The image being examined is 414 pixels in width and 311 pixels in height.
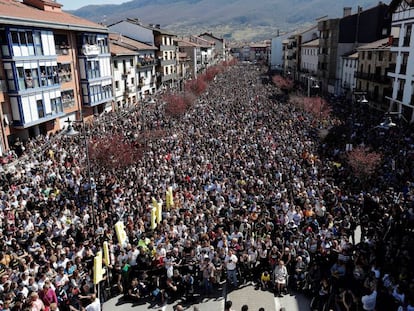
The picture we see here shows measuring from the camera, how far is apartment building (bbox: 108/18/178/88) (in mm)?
60344

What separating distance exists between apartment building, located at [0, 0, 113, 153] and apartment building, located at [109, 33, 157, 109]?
4356 mm

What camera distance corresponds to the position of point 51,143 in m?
28.6

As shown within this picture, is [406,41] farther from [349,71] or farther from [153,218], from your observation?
[153,218]

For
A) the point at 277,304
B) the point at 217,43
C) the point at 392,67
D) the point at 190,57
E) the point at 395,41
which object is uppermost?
the point at 217,43

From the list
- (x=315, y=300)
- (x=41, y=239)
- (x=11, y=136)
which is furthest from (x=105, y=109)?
(x=315, y=300)

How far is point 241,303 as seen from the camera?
1183 cm

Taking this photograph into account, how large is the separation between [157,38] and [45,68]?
109ft

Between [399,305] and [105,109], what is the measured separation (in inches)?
1511

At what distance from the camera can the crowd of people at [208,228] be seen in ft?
37.6

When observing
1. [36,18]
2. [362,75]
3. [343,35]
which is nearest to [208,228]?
[36,18]

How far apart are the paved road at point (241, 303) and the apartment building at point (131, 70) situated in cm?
3665

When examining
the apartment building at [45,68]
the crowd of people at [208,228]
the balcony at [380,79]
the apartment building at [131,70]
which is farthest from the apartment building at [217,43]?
the crowd of people at [208,228]

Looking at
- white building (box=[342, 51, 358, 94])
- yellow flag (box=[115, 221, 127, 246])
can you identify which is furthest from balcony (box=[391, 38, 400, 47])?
yellow flag (box=[115, 221, 127, 246])

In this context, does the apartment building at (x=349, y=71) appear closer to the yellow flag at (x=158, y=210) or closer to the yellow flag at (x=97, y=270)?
the yellow flag at (x=158, y=210)
